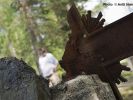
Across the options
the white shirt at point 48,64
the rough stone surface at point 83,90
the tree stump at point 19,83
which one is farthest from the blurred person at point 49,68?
the tree stump at point 19,83

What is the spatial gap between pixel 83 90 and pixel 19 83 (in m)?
0.55

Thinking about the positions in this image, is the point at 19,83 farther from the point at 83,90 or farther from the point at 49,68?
the point at 49,68

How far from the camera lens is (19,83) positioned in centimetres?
328

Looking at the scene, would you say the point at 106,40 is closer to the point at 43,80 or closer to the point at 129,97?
the point at 43,80

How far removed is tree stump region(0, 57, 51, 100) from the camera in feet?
10.5

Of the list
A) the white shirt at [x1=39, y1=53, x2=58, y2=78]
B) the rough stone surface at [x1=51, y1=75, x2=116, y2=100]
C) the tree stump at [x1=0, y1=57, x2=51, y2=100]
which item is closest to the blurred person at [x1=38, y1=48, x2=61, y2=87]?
the white shirt at [x1=39, y1=53, x2=58, y2=78]

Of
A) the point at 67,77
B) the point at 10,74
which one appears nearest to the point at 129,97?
the point at 67,77

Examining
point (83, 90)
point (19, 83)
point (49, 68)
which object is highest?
point (19, 83)

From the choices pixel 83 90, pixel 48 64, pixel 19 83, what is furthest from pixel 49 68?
pixel 19 83

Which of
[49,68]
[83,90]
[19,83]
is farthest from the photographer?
[49,68]

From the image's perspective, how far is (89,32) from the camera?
12.5 feet

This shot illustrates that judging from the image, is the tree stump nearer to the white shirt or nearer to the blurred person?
the blurred person

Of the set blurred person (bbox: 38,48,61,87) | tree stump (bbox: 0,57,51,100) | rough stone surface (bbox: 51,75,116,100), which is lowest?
blurred person (bbox: 38,48,61,87)

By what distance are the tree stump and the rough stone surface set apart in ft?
0.45
